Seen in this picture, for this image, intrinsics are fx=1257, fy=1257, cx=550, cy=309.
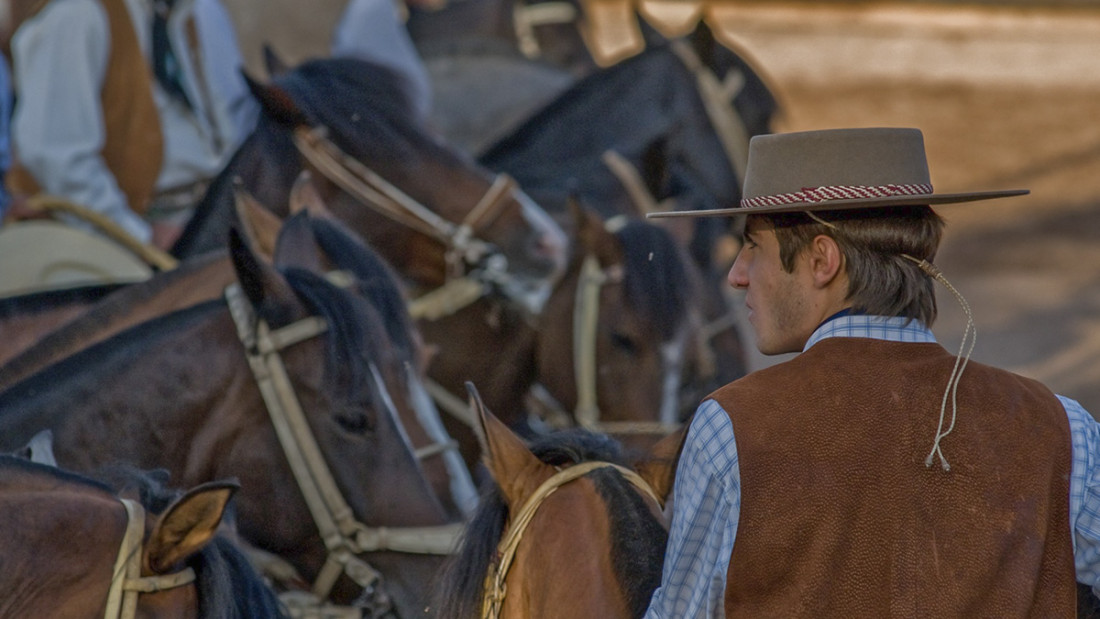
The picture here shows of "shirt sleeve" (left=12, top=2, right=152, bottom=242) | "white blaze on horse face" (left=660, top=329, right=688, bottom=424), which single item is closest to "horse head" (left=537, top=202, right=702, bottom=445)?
"white blaze on horse face" (left=660, top=329, right=688, bottom=424)

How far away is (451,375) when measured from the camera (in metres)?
4.65

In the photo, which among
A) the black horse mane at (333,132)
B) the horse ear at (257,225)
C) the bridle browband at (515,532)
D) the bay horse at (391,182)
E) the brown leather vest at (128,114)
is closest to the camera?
the bridle browband at (515,532)

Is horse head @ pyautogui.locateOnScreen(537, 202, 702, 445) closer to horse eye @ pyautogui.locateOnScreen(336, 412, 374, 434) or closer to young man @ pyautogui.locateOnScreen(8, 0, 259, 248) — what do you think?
young man @ pyautogui.locateOnScreen(8, 0, 259, 248)

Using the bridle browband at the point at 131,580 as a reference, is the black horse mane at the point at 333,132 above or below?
below

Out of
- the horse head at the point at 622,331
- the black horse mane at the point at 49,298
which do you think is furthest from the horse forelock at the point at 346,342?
the horse head at the point at 622,331

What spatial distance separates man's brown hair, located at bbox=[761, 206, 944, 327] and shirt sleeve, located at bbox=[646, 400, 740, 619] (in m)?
0.29

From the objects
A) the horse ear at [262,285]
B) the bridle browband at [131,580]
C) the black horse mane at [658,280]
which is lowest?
the black horse mane at [658,280]

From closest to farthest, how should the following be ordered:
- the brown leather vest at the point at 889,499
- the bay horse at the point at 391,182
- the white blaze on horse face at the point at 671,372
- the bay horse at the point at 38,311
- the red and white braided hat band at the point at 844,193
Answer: the brown leather vest at the point at 889,499 → the red and white braided hat band at the point at 844,193 → the bay horse at the point at 38,311 → the bay horse at the point at 391,182 → the white blaze on horse face at the point at 671,372

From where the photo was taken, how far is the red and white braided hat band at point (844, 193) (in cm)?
184

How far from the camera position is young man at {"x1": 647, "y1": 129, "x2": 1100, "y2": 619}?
1732 millimetres

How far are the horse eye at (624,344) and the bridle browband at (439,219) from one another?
442mm

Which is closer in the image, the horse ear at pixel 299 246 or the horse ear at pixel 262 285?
the horse ear at pixel 262 285

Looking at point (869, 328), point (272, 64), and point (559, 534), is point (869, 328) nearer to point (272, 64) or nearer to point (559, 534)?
point (559, 534)

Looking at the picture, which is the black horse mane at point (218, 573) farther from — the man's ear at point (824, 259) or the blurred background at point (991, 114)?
the blurred background at point (991, 114)
